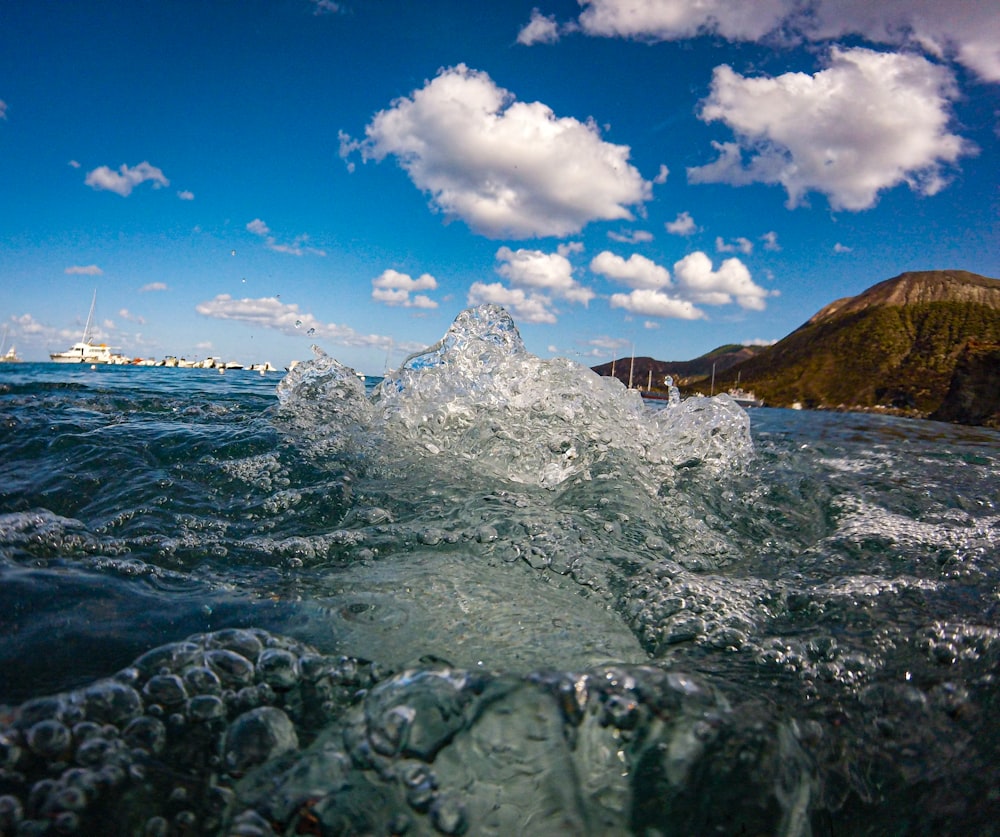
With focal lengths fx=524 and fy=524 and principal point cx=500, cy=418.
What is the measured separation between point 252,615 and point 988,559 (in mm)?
5248

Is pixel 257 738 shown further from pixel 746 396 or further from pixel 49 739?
pixel 746 396

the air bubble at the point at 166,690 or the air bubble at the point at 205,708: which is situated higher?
the air bubble at the point at 166,690

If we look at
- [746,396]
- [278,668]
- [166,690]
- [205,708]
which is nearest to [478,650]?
[278,668]

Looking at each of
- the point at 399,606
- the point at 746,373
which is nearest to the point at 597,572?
the point at 399,606

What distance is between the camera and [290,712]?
6.58ft

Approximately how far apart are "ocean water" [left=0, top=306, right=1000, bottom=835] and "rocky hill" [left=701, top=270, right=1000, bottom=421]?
119m

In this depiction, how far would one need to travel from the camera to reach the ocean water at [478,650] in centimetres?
170

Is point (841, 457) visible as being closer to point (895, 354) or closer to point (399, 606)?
point (399, 606)

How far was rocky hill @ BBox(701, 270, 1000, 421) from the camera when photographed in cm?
12205

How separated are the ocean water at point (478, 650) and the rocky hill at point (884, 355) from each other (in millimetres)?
119095

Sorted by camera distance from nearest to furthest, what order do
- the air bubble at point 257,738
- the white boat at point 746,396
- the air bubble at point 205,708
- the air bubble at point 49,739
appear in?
1. the air bubble at point 49,739
2. the air bubble at point 257,738
3. the air bubble at point 205,708
4. the white boat at point 746,396

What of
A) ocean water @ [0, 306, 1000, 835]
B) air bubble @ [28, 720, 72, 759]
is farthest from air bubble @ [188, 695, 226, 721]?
air bubble @ [28, 720, 72, 759]

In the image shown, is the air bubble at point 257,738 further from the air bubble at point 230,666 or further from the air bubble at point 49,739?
the air bubble at point 49,739

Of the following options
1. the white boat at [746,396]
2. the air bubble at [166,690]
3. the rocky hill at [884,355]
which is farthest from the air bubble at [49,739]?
the white boat at [746,396]
